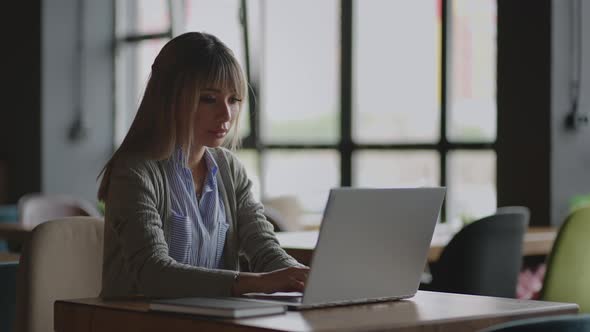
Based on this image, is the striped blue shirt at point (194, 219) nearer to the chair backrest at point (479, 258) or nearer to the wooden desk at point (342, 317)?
the wooden desk at point (342, 317)

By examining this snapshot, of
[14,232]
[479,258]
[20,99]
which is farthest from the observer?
[20,99]

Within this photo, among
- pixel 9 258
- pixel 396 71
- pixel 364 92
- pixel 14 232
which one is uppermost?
pixel 396 71

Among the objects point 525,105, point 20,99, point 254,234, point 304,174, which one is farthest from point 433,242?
point 20,99

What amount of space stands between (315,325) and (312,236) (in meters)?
1.91

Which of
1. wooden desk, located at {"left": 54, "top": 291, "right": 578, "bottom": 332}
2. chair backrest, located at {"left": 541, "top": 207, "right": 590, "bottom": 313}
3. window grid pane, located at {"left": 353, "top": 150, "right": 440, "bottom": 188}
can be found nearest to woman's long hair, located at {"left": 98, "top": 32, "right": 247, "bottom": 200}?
wooden desk, located at {"left": 54, "top": 291, "right": 578, "bottom": 332}

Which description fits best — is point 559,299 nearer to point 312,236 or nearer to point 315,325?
point 312,236

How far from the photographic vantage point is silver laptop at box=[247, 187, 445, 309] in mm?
1796

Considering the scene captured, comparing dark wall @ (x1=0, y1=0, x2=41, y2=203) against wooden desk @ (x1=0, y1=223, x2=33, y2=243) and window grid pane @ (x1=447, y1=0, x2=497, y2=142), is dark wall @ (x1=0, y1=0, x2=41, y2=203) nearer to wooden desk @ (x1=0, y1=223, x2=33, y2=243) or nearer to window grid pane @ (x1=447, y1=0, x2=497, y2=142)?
wooden desk @ (x1=0, y1=223, x2=33, y2=243)

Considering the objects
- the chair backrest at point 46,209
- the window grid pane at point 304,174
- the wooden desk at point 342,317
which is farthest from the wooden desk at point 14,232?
the wooden desk at point 342,317

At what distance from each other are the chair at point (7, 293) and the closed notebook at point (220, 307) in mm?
1210

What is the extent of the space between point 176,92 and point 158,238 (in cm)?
35

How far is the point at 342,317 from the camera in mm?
1743

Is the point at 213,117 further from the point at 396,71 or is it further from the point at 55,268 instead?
the point at 396,71

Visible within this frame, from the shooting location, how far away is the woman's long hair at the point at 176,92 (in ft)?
7.19
